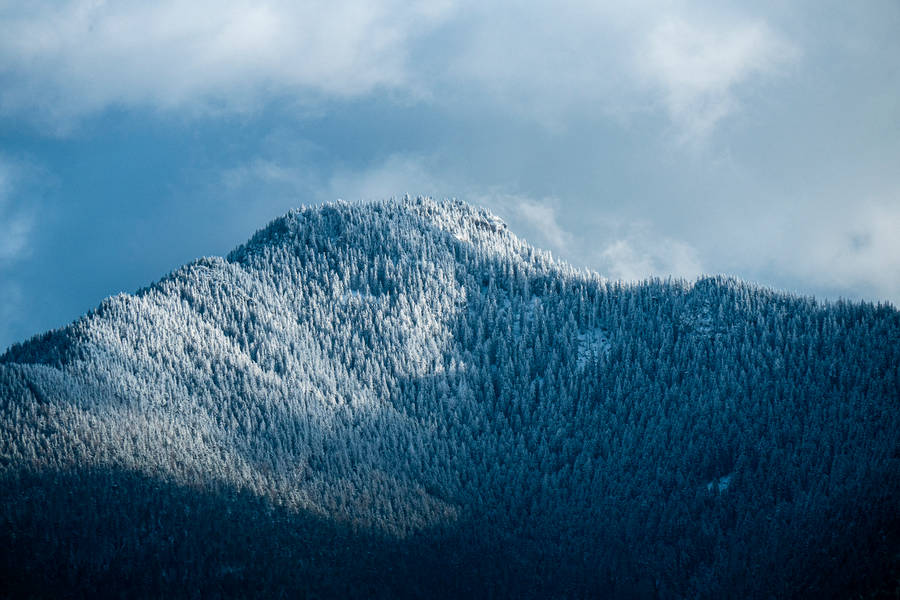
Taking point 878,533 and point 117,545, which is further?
point 117,545

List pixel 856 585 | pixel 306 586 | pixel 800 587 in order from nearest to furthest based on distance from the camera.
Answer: pixel 856 585 → pixel 800 587 → pixel 306 586

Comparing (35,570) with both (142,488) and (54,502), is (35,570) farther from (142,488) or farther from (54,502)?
(142,488)

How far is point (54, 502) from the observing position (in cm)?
18775

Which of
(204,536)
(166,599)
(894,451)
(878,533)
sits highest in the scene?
(894,451)

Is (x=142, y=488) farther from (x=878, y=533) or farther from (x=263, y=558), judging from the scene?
(x=878, y=533)

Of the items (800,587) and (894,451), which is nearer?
(800,587)

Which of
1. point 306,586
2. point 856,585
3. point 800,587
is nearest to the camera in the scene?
point 856,585

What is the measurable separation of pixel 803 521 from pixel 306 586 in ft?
346

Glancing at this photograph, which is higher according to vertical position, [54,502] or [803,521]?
[803,521]

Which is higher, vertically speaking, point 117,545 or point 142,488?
point 142,488

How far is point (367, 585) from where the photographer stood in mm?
197000

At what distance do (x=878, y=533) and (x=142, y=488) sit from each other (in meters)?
149

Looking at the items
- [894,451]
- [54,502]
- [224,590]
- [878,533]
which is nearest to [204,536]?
[224,590]

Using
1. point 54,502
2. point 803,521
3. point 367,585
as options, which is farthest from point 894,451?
point 54,502
